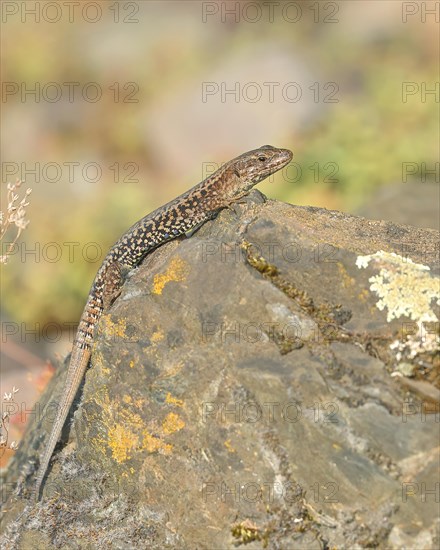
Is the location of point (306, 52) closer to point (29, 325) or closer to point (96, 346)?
point (29, 325)

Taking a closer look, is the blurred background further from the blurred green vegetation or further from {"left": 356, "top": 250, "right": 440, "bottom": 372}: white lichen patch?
{"left": 356, "top": 250, "right": 440, "bottom": 372}: white lichen patch

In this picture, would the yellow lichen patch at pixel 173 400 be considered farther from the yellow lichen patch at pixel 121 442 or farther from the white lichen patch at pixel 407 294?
the white lichen patch at pixel 407 294

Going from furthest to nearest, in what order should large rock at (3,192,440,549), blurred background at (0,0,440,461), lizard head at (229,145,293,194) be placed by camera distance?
blurred background at (0,0,440,461) → lizard head at (229,145,293,194) → large rock at (3,192,440,549)

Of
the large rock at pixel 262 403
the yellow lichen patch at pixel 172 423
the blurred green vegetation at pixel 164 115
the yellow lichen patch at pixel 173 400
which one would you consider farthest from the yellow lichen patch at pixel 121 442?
the blurred green vegetation at pixel 164 115

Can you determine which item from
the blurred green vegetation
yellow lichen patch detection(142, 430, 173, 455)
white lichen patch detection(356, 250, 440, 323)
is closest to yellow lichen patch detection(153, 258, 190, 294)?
yellow lichen patch detection(142, 430, 173, 455)

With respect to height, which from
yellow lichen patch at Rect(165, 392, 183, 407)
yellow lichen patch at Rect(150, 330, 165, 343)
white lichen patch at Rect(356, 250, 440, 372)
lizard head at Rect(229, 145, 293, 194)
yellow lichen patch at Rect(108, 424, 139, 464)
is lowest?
yellow lichen patch at Rect(108, 424, 139, 464)

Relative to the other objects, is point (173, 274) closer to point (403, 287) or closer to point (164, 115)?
point (403, 287)
